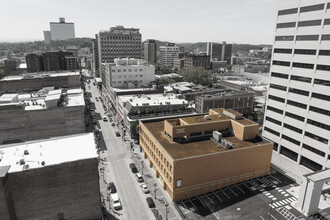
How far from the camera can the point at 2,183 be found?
31.3 metres

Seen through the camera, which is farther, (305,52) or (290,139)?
(290,139)

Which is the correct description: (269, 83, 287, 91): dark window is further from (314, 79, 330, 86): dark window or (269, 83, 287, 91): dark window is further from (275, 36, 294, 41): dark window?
(275, 36, 294, 41): dark window

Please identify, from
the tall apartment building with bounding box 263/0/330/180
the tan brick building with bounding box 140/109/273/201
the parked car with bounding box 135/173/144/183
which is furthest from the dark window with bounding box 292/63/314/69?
the parked car with bounding box 135/173/144/183

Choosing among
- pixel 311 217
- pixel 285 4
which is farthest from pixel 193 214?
pixel 285 4

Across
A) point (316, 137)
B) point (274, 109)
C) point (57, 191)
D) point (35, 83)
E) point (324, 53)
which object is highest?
point (324, 53)

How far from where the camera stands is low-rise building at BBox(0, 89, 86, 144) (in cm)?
6519

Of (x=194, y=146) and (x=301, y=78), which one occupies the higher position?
(x=301, y=78)

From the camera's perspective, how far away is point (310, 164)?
2351 inches

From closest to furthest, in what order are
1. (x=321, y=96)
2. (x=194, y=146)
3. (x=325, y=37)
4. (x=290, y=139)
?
1. (x=325, y=37)
2. (x=321, y=96)
3. (x=194, y=146)
4. (x=290, y=139)

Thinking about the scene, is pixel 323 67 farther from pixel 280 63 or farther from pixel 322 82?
pixel 280 63

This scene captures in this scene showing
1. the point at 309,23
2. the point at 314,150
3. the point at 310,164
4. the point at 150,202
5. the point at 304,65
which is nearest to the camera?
the point at 150,202

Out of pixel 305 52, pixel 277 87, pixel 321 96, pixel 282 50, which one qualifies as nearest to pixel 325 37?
pixel 305 52

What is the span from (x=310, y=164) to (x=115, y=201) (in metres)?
52.4

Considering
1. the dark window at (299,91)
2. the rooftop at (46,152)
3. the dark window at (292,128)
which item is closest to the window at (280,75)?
the dark window at (299,91)
